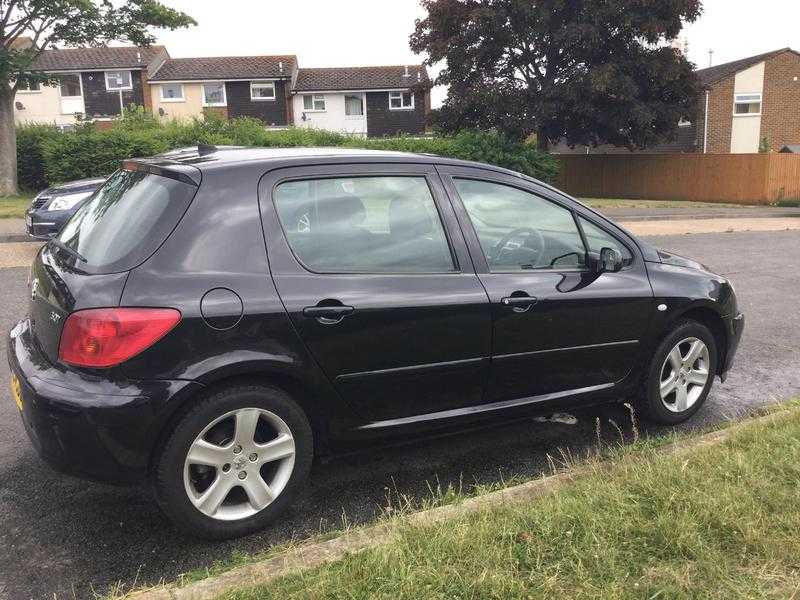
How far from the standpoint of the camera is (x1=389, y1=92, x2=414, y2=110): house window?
46.6 metres

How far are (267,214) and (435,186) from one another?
2.98 feet

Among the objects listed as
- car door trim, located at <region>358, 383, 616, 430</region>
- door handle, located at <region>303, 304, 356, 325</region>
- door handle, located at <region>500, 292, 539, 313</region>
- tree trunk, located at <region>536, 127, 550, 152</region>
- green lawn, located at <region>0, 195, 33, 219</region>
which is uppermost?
tree trunk, located at <region>536, 127, 550, 152</region>

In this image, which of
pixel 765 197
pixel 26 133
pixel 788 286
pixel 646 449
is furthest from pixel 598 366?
pixel 765 197

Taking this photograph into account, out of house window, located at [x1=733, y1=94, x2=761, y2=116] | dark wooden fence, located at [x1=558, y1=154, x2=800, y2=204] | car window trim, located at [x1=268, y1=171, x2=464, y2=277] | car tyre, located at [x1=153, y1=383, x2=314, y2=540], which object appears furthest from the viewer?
house window, located at [x1=733, y1=94, x2=761, y2=116]

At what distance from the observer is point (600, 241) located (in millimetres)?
4094

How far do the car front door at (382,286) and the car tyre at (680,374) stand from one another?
125 cm

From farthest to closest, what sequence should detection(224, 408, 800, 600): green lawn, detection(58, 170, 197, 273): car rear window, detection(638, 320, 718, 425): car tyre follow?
detection(638, 320, 718, 425): car tyre < detection(58, 170, 197, 273): car rear window < detection(224, 408, 800, 600): green lawn

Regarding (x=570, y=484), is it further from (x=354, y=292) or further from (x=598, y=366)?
(x=354, y=292)

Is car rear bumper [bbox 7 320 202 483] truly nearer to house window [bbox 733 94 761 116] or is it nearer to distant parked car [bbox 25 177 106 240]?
distant parked car [bbox 25 177 106 240]

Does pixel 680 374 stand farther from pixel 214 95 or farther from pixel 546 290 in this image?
pixel 214 95

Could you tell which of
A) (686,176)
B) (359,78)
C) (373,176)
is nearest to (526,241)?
(373,176)

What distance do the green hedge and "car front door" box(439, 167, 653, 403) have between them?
1288 cm

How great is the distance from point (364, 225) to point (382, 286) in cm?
35

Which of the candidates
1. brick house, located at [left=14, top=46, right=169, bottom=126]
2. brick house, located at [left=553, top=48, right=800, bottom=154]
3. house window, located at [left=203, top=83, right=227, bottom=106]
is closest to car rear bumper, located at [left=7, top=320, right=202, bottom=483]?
brick house, located at [left=553, top=48, right=800, bottom=154]
